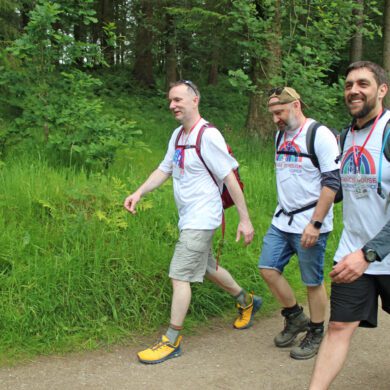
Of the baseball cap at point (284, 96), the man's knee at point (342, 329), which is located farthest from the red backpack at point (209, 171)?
the man's knee at point (342, 329)

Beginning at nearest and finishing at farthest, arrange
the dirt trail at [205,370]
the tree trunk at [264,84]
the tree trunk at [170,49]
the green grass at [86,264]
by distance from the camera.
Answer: the dirt trail at [205,370] → the green grass at [86,264] → the tree trunk at [264,84] → the tree trunk at [170,49]

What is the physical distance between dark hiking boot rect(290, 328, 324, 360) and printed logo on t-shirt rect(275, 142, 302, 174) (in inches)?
51.0

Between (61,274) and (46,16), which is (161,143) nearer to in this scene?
(46,16)

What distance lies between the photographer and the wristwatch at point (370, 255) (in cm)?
262

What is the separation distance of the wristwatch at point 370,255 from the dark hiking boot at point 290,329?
1800mm

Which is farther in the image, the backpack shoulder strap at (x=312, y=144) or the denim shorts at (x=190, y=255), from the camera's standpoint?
the denim shorts at (x=190, y=255)

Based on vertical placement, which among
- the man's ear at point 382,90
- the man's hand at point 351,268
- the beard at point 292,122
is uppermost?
the man's ear at point 382,90

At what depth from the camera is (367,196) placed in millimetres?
3014

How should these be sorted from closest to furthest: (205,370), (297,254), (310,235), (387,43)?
(310,235) < (205,370) < (297,254) < (387,43)

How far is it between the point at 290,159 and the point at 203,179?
0.68 m

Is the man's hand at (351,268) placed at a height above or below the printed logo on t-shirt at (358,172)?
below

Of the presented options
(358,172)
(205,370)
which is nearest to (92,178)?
(205,370)

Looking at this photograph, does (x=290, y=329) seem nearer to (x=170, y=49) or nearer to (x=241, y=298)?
(x=241, y=298)

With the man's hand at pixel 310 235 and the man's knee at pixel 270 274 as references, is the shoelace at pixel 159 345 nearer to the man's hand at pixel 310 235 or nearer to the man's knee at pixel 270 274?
the man's knee at pixel 270 274
